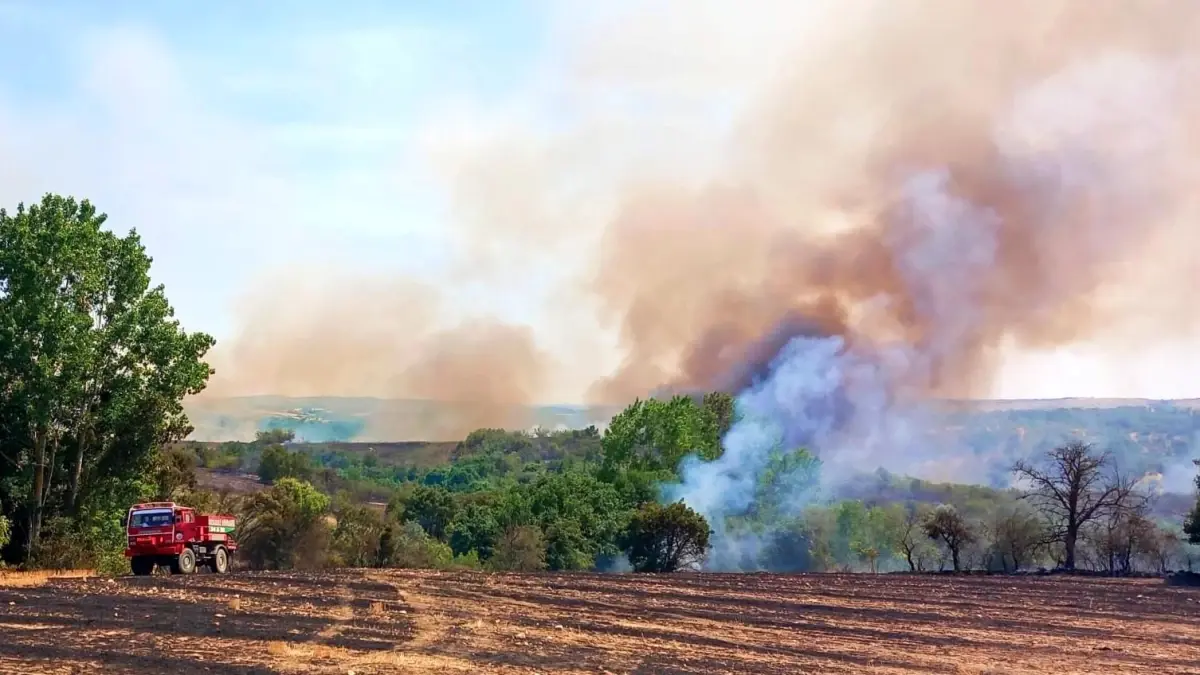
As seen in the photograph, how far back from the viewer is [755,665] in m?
23.8

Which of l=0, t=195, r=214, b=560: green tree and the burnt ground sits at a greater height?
l=0, t=195, r=214, b=560: green tree

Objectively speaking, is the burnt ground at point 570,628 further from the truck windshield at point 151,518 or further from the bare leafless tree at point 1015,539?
the bare leafless tree at point 1015,539

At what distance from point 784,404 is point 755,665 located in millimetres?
72504

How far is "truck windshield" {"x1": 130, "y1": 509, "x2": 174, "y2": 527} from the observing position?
49000 mm

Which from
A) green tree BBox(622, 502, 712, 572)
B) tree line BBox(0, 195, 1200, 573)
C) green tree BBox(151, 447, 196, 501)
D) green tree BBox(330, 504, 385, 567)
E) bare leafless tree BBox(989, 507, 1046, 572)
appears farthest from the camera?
green tree BBox(330, 504, 385, 567)

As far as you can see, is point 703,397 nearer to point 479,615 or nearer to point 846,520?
point 846,520

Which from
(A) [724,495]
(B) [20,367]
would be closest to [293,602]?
(B) [20,367]

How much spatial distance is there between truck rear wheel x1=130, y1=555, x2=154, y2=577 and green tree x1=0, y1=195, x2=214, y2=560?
313 inches

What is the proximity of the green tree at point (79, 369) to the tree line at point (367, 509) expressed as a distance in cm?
9

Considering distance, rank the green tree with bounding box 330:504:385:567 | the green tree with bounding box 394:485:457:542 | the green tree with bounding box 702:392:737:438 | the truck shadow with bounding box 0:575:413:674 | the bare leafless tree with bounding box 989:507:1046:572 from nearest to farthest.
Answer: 1. the truck shadow with bounding box 0:575:413:674
2. the bare leafless tree with bounding box 989:507:1046:572
3. the green tree with bounding box 330:504:385:567
4. the green tree with bounding box 702:392:737:438
5. the green tree with bounding box 394:485:457:542

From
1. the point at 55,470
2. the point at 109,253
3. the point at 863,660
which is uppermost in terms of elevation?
the point at 109,253

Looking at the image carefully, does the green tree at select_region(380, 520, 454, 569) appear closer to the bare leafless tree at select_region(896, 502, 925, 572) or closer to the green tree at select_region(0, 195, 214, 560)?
the green tree at select_region(0, 195, 214, 560)

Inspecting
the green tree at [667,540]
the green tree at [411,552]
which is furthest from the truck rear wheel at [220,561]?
the green tree at [667,540]

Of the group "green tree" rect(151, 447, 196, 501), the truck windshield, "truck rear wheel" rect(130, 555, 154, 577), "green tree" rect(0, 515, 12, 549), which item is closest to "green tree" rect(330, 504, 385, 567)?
"green tree" rect(151, 447, 196, 501)
